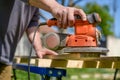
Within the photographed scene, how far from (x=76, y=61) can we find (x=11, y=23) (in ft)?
2.48

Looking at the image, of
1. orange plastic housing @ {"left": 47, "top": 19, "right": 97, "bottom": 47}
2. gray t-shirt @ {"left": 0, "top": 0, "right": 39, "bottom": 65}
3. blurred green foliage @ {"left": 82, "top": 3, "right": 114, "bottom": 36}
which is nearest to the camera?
gray t-shirt @ {"left": 0, "top": 0, "right": 39, "bottom": 65}

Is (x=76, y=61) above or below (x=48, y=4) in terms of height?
below

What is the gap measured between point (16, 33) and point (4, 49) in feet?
0.47

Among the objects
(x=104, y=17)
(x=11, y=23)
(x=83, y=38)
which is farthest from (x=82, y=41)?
(x=104, y=17)

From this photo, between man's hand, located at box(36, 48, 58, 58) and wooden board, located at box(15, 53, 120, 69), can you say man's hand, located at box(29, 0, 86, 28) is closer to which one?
wooden board, located at box(15, 53, 120, 69)

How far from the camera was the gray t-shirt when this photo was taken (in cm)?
300

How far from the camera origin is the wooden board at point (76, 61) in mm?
3359

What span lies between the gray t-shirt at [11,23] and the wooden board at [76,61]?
29 centimetres

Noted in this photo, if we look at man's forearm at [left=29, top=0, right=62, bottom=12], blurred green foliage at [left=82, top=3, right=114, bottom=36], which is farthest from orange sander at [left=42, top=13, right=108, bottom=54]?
blurred green foliage at [left=82, top=3, right=114, bottom=36]

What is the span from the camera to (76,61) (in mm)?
3568

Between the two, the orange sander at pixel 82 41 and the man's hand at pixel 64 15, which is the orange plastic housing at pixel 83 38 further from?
the man's hand at pixel 64 15

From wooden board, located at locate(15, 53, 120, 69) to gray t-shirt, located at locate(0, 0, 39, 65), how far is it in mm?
294

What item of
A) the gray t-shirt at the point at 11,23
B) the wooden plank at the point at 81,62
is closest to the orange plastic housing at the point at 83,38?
the wooden plank at the point at 81,62

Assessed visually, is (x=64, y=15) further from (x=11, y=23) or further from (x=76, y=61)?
(x=76, y=61)
